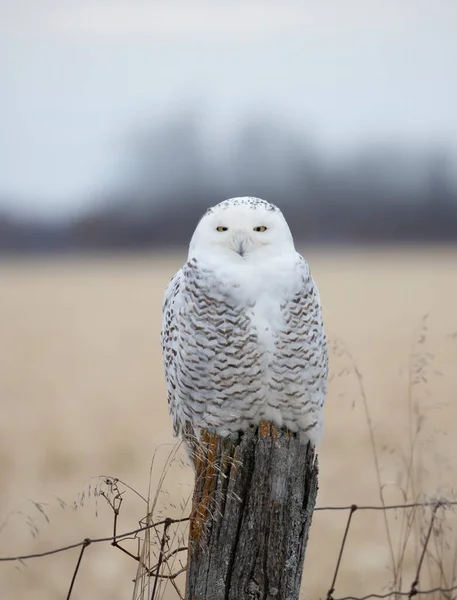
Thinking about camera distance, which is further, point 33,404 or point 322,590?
point 33,404

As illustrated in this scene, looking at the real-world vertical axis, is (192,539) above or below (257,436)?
below

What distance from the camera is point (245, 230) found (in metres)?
1.69

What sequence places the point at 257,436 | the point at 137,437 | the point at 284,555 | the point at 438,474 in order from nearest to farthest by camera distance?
the point at 284,555, the point at 257,436, the point at 438,474, the point at 137,437

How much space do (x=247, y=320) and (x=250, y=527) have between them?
1.45ft

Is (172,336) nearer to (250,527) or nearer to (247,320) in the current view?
(247,320)

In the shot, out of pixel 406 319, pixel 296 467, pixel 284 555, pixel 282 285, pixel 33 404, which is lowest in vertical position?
pixel 284 555

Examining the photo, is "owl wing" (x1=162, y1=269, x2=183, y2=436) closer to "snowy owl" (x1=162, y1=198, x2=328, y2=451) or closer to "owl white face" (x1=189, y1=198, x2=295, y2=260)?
"snowy owl" (x1=162, y1=198, x2=328, y2=451)

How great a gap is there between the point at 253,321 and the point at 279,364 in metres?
0.12

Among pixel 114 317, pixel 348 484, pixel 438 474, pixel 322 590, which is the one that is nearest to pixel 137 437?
pixel 348 484

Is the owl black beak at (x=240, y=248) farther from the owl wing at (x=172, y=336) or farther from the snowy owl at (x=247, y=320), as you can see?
the owl wing at (x=172, y=336)

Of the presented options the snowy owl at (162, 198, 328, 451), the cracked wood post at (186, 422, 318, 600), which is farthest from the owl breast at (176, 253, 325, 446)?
the cracked wood post at (186, 422, 318, 600)

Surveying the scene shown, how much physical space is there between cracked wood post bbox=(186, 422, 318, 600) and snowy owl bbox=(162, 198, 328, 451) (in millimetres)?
202

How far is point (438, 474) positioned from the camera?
9.39 feet

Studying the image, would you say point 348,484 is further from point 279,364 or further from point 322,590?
point 279,364
